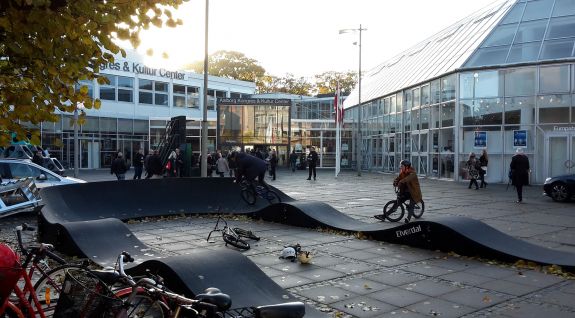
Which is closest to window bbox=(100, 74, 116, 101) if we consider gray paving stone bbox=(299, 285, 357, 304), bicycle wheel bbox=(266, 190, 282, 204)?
bicycle wheel bbox=(266, 190, 282, 204)

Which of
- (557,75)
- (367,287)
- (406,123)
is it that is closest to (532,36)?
(557,75)

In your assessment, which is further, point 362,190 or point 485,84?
point 485,84

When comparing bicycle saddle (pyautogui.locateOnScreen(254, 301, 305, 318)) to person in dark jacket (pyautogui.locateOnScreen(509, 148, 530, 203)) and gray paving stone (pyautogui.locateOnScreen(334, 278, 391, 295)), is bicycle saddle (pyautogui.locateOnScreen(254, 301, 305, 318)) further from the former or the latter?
person in dark jacket (pyautogui.locateOnScreen(509, 148, 530, 203))

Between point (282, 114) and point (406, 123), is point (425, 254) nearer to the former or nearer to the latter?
point (406, 123)

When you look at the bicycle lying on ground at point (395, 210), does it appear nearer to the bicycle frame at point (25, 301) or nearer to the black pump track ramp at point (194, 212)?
the black pump track ramp at point (194, 212)

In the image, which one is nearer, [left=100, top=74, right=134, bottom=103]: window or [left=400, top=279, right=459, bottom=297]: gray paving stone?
[left=400, top=279, right=459, bottom=297]: gray paving stone

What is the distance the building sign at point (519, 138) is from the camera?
24936mm

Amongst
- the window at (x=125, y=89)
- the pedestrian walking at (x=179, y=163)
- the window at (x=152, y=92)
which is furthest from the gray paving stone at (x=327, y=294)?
the window at (x=152, y=92)

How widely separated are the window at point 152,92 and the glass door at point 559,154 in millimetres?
33839

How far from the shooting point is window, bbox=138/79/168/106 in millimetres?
46312

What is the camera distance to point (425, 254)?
9.18 meters

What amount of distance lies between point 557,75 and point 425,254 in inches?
756

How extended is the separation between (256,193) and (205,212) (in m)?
1.64

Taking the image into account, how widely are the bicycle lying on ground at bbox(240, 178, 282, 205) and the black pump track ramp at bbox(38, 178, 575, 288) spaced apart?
0.68 ft
